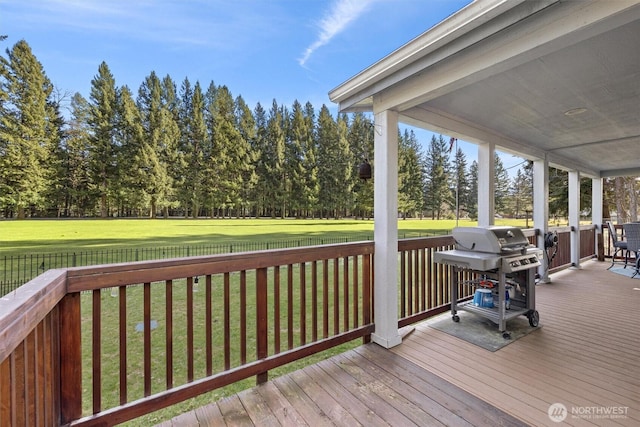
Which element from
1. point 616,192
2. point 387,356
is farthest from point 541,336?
point 616,192

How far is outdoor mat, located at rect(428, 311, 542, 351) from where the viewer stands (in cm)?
273

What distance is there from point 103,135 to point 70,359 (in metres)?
15.0

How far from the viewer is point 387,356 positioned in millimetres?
2471

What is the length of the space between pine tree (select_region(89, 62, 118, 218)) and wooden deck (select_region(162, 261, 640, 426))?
13.7 meters

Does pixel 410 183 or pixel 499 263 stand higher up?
pixel 410 183

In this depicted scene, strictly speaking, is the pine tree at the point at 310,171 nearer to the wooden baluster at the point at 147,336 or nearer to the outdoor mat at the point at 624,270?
the outdoor mat at the point at 624,270

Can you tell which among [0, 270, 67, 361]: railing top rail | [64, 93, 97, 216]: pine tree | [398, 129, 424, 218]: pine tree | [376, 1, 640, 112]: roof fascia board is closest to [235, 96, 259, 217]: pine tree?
[64, 93, 97, 216]: pine tree

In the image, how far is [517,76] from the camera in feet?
7.41

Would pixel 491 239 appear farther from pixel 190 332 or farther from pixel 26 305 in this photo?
pixel 26 305

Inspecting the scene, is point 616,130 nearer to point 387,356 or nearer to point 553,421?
point 553,421

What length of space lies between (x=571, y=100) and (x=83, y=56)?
760cm

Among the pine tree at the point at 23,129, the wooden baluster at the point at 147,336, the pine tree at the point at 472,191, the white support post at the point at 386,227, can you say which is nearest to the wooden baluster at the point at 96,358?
the wooden baluster at the point at 147,336

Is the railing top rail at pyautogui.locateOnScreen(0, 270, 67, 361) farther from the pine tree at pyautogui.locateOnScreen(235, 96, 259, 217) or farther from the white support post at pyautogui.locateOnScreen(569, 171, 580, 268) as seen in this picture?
the pine tree at pyautogui.locateOnScreen(235, 96, 259, 217)

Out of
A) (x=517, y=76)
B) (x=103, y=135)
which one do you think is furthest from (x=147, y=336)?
(x=103, y=135)
